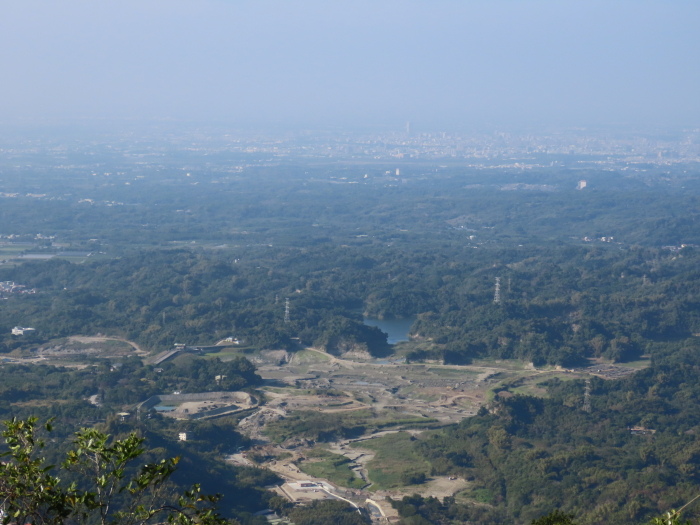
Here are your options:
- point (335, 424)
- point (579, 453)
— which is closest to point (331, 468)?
point (335, 424)

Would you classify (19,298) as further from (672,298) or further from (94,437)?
(94,437)

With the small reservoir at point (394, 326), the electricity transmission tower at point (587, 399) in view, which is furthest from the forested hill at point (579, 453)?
the small reservoir at point (394, 326)

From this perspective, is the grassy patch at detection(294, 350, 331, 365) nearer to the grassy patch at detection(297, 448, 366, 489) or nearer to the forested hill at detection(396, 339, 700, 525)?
the forested hill at detection(396, 339, 700, 525)

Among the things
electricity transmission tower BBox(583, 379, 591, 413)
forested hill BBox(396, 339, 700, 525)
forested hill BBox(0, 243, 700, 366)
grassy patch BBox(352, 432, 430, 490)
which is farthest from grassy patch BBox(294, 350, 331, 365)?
electricity transmission tower BBox(583, 379, 591, 413)

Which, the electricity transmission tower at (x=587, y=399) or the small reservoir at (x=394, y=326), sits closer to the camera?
the electricity transmission tower at (x=587, y=399)

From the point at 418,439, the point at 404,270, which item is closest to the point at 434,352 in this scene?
→ the point at 418,439

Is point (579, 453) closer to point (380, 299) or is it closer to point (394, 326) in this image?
point (394, 326)

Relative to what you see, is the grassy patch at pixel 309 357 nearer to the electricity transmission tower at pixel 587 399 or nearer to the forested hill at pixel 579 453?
the forested hill at pixel 579 453
